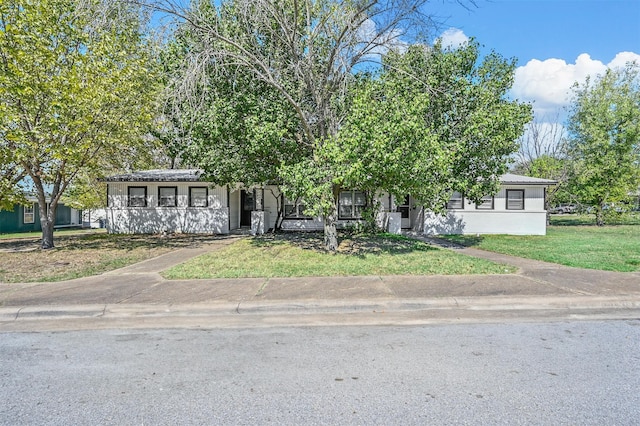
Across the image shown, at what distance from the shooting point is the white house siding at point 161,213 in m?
20.1

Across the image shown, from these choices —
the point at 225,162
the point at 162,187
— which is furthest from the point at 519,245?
the point at 162,187

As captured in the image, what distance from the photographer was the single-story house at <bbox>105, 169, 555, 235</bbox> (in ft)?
63.1

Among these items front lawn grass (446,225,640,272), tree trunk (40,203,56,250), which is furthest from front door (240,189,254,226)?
front lawn grass (446,225,640,272)

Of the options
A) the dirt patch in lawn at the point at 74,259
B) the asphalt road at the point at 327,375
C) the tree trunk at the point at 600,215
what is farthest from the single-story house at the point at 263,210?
the asphalt road at the point at 327,375

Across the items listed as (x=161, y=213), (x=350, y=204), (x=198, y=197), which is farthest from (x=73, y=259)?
(x=350, y=204)

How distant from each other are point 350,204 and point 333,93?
33.9ft

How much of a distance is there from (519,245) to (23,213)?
30.3 m

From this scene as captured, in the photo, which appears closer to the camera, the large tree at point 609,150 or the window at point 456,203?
the window at point 456,203

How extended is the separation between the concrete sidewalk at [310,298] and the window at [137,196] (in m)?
13.0

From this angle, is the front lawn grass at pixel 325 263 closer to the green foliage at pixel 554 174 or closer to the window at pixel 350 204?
the window at pixel 350 204

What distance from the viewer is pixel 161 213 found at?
20219mm

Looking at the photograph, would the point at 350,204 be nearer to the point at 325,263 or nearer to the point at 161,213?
the point at 161,213

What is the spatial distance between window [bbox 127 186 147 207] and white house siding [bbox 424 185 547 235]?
48.3ft

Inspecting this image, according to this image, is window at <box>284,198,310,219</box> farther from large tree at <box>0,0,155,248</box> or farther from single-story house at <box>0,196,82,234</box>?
single-story house at <box>0,196,82,234</box>
